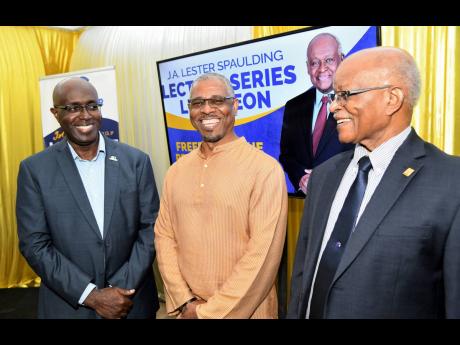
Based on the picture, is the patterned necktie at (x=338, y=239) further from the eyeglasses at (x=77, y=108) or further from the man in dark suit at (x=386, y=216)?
the eyeglasses at (x=77, y=108)

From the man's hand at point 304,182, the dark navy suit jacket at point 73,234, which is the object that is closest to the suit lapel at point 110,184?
the dark navy suit jacket at point 73,234

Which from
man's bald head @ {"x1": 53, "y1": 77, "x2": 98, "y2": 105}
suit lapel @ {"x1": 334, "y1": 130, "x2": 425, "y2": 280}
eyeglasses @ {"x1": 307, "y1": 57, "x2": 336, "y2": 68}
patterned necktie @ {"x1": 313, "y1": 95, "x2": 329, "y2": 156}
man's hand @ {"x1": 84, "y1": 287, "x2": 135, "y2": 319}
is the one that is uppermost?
eyeglasses @ {"x1": 307, "y1": 57, "x2": 336, "y2": 68}

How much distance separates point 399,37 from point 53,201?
228 cm

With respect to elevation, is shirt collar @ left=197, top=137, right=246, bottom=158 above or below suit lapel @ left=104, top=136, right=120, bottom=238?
above

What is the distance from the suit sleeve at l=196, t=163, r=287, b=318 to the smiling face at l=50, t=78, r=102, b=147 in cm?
98

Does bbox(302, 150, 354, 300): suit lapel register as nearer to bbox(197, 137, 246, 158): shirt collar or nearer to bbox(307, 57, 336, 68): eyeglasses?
bbox(197, 137, 246, 158): shirt collar

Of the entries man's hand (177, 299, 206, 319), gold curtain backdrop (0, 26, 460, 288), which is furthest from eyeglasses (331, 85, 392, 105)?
gold curtain backdrop (0, 26, 460, 288)

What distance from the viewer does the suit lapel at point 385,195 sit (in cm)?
126

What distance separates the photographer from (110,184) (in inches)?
81.5

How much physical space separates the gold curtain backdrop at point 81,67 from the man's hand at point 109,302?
5.84 ft

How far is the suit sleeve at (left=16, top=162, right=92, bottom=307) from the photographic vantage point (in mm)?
1962

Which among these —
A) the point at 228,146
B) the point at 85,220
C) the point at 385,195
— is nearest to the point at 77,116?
the point at 85,220

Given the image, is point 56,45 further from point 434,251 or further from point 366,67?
point 434,251

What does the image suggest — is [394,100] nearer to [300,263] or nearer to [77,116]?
[300,263]
